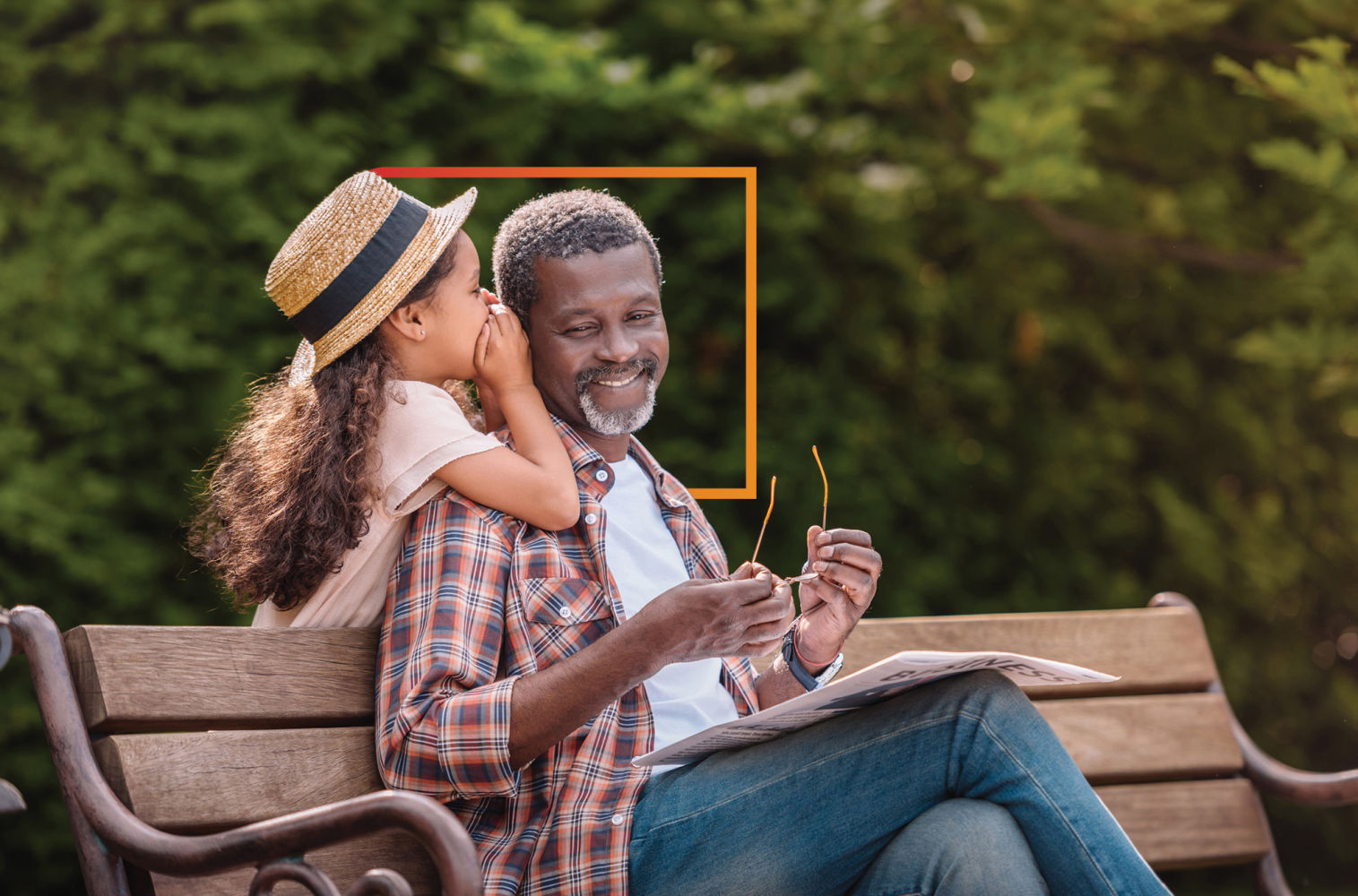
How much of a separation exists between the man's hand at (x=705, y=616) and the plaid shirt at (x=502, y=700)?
219 mm

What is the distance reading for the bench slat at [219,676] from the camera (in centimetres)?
205

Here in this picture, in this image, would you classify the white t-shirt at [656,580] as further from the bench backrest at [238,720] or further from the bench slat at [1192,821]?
the bench slat at [1192,821]

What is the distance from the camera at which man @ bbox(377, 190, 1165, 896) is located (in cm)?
199

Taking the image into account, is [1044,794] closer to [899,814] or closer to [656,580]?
[899,814]

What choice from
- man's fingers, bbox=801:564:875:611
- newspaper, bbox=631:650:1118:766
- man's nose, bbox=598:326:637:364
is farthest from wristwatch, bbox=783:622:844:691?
man's nose, bbox=598:326:637:364

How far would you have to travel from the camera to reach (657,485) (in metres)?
2.61

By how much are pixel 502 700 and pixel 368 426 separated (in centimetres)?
49

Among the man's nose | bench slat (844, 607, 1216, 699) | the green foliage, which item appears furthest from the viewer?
the green foliage

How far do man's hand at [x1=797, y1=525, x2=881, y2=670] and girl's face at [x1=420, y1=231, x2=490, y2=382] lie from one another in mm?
643

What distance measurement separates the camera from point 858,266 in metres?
4.27

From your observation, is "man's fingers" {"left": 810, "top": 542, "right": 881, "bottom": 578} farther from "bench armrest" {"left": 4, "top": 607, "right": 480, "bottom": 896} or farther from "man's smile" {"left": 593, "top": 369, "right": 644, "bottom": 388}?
"bench armrest" {"left": 4, "top": 607, "right": 480, "bottom": 896}

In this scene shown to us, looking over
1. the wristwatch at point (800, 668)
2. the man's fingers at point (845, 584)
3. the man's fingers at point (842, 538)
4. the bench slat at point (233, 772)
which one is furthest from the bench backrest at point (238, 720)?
the man's fingers at point (842, 538)

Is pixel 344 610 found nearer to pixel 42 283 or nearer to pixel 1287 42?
pixel 42 283

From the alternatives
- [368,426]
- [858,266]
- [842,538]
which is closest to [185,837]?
[368,426]
